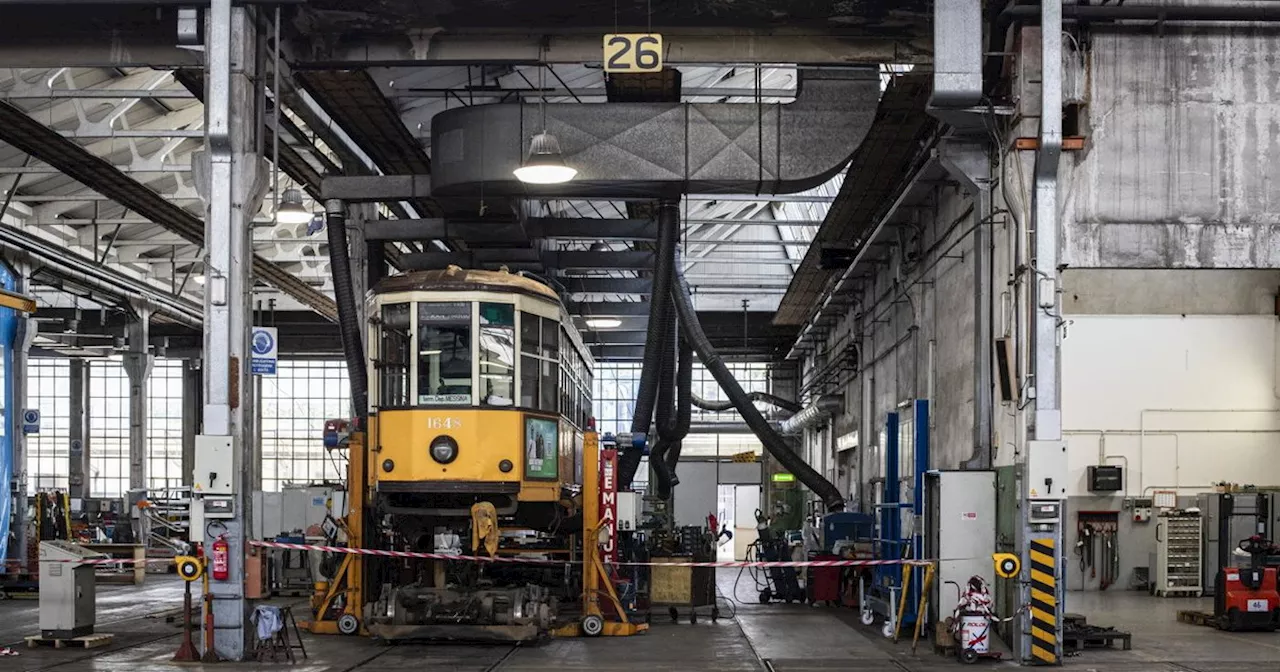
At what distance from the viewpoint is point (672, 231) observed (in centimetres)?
1966

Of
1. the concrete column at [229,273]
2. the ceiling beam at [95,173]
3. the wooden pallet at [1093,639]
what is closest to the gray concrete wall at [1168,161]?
the wooden pallet at [1093,639]

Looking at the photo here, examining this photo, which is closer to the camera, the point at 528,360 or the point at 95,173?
the point at 528,360

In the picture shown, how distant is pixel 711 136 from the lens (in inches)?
698

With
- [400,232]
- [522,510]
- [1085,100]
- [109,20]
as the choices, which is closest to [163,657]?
[522,510]

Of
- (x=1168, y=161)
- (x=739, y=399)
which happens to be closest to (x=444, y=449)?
(x=1168, y=161)

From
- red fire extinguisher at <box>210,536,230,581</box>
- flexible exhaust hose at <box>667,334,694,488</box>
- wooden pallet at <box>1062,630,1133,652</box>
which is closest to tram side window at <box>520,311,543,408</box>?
red fire extinguisher at <box>210,536,230,581</box>

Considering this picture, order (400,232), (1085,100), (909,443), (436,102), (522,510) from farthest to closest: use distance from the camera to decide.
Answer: (909,443) < (400,232) < (436,102) < (522,510) < (1085,100)

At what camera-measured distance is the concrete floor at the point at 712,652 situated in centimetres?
1423

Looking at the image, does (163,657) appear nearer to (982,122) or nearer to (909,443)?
(982,122)

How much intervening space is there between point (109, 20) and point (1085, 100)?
10.6 meters

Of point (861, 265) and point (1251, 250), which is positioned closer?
point (1251, 250)

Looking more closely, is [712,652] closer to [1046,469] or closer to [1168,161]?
[1046,469]

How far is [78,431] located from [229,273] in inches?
1184

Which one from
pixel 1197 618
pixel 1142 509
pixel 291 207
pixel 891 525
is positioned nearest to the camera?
pixel 291 207
